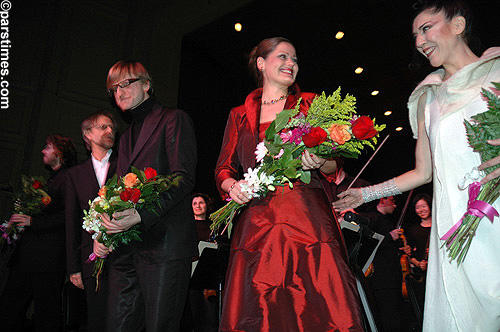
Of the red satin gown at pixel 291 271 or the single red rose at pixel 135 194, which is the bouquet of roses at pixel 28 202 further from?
the red satin gown at pixel 291 271

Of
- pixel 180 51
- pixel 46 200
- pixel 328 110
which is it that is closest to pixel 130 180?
pixel 328 110

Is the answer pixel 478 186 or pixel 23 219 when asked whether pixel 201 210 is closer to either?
pixel 23 219

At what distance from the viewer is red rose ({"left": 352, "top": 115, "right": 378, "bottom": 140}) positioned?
1589 millimetres

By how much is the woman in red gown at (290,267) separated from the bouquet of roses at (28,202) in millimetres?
2383

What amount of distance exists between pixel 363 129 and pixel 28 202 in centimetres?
319

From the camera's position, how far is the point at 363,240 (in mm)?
3082

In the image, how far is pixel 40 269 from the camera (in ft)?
11.2

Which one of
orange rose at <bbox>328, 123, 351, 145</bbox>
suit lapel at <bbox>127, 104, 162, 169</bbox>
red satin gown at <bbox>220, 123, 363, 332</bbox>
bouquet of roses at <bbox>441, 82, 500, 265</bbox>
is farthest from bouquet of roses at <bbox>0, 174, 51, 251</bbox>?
bouquet of roses at <bbox>441, 82, 500, 265</bbox>

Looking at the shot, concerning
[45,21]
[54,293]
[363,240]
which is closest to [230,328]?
[363,240]

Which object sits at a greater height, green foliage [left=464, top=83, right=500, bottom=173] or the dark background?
the dark background

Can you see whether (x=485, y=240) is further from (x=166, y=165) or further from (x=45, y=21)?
(x=45, y=21)

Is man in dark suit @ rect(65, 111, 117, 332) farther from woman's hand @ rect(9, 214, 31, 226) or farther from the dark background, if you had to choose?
the dark background

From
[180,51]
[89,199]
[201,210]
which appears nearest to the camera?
[89,199]

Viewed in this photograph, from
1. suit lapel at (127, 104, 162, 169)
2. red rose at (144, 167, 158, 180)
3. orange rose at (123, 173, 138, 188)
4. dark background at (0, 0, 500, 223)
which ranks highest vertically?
dark background at (0, 0, 500, 223)
